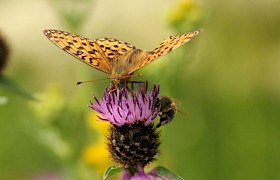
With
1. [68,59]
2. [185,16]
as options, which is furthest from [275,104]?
[68,59]

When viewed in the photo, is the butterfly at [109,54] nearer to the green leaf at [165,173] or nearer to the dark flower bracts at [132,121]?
the dark flower bracts at [132,121]

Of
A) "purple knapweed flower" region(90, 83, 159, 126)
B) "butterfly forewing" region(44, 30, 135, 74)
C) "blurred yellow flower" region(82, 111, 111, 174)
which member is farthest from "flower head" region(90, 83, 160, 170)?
"blurred yellow flower" region(82, 111, 111, 174)

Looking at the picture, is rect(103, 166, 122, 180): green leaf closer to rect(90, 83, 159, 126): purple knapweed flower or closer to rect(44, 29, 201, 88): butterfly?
rect(90, 83, 159, 126): purple knapweed flower

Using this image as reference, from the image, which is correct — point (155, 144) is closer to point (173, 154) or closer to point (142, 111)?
point (142, 111)

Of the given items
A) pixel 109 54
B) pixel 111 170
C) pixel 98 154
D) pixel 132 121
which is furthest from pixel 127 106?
pixel 98 154

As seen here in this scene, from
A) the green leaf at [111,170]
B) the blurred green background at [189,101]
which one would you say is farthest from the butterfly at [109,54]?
the blurred green background at [189,101]
